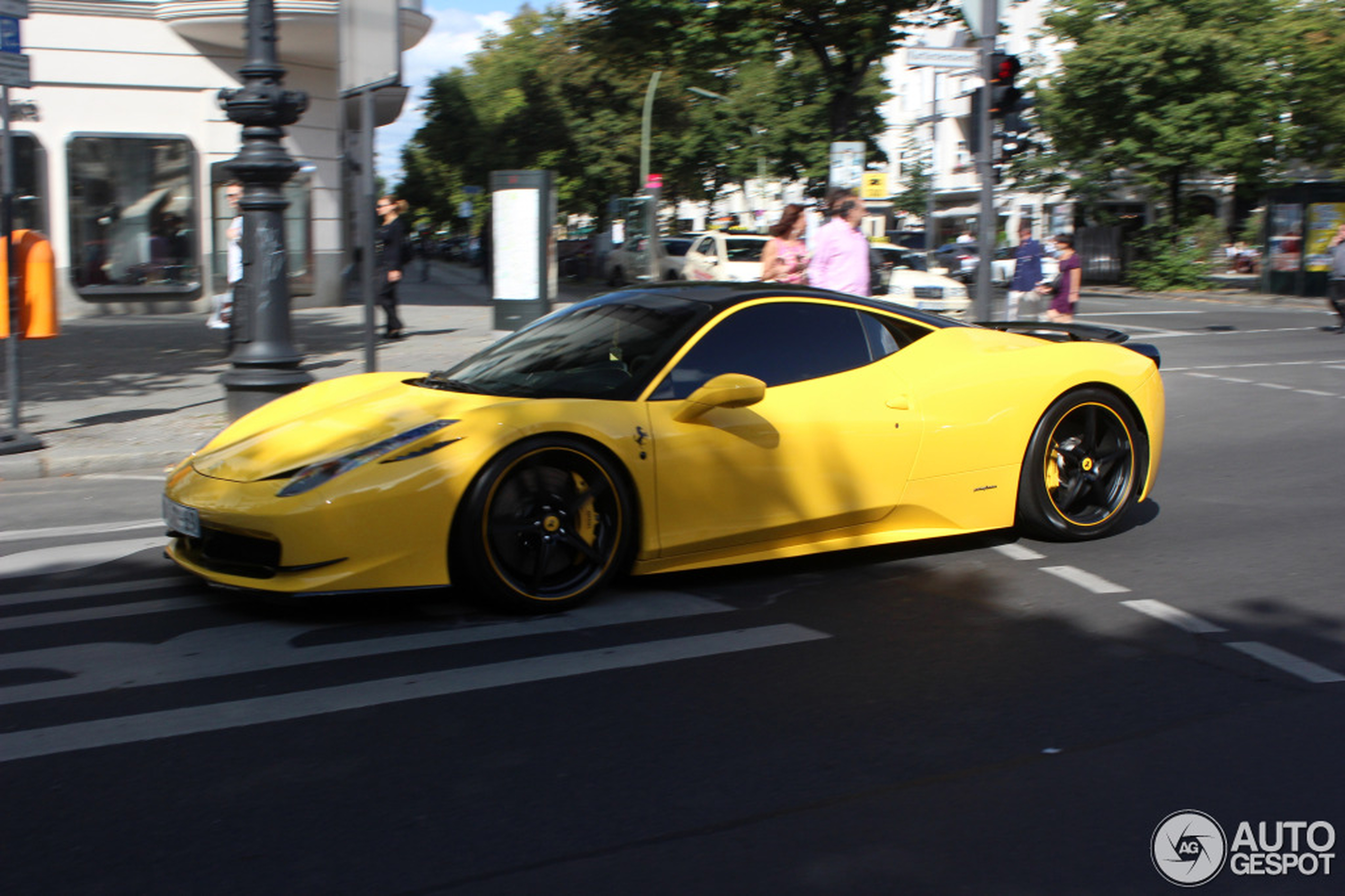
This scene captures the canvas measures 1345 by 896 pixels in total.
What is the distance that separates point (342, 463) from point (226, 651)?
0.76 meters

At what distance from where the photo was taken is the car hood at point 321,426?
4.86 metres

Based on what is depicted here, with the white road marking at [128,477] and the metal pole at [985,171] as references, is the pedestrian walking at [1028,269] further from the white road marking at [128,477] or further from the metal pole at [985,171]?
the white road marking at [128,477]

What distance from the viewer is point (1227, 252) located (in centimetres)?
4772

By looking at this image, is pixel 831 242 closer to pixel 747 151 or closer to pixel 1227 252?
pixel 747 151

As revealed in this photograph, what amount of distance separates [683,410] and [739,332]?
54 centimetres

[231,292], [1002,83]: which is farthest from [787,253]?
[231,292]

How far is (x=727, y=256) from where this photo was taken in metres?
26.9

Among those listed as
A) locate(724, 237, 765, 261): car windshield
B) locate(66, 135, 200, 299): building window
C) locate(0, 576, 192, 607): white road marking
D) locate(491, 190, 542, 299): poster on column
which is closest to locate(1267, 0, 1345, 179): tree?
locate(724, 237, 765, 261): car windshield

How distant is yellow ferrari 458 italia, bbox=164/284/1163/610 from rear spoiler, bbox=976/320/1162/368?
8 cm

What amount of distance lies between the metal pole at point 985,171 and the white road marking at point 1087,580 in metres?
7.53

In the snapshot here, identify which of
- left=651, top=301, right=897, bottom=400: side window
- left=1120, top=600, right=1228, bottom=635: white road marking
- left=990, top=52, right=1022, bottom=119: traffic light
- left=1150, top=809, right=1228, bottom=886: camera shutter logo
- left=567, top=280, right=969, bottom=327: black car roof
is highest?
left=990, top=52, right=1022, bottom=119: traffic light

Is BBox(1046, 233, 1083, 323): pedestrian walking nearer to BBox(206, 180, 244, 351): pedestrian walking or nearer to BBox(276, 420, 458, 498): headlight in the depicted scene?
BBox(206, 180, 244, 351): pedestrian walking

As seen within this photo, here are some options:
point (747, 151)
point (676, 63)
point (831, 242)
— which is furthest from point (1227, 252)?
point (831, 242)

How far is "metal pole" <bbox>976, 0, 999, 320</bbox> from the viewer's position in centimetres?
1293
